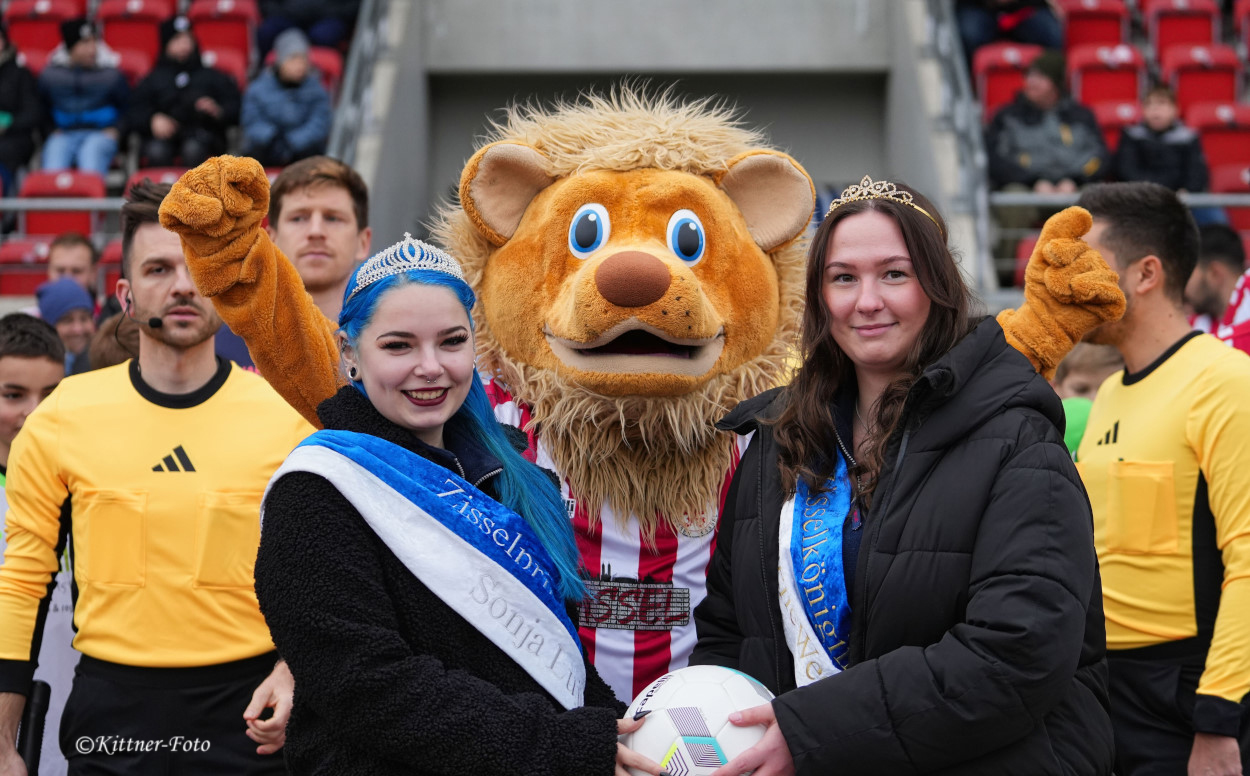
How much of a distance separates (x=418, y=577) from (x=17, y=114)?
346 inches

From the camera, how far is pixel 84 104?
9.51 m

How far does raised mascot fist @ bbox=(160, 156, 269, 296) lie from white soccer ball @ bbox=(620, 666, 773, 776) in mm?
1184

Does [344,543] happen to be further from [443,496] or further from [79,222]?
[79,222]

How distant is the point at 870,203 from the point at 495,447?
32.2 inches

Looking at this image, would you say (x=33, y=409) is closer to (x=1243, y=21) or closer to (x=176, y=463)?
(x=176, y=463)

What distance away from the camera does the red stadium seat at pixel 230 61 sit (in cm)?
981

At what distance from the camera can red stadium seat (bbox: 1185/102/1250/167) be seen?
9367mm

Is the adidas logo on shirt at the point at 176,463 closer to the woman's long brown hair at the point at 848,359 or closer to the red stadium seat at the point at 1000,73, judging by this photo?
the woman's long brown hair at the point at 848,359

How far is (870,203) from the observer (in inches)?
90.0

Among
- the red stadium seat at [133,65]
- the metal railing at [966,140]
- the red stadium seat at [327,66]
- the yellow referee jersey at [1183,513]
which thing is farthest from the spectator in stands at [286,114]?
the yellow referee jersey at [1183,513]

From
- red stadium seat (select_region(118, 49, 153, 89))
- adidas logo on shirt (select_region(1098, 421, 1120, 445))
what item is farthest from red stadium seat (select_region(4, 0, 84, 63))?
adidas logo on shirt (select_region(1098, 421, 1120, 445))

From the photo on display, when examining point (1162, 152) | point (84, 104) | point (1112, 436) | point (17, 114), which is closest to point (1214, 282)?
point (1112, 436)

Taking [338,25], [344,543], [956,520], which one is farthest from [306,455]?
[338,25]

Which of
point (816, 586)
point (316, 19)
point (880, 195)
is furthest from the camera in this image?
point (316, 19)
